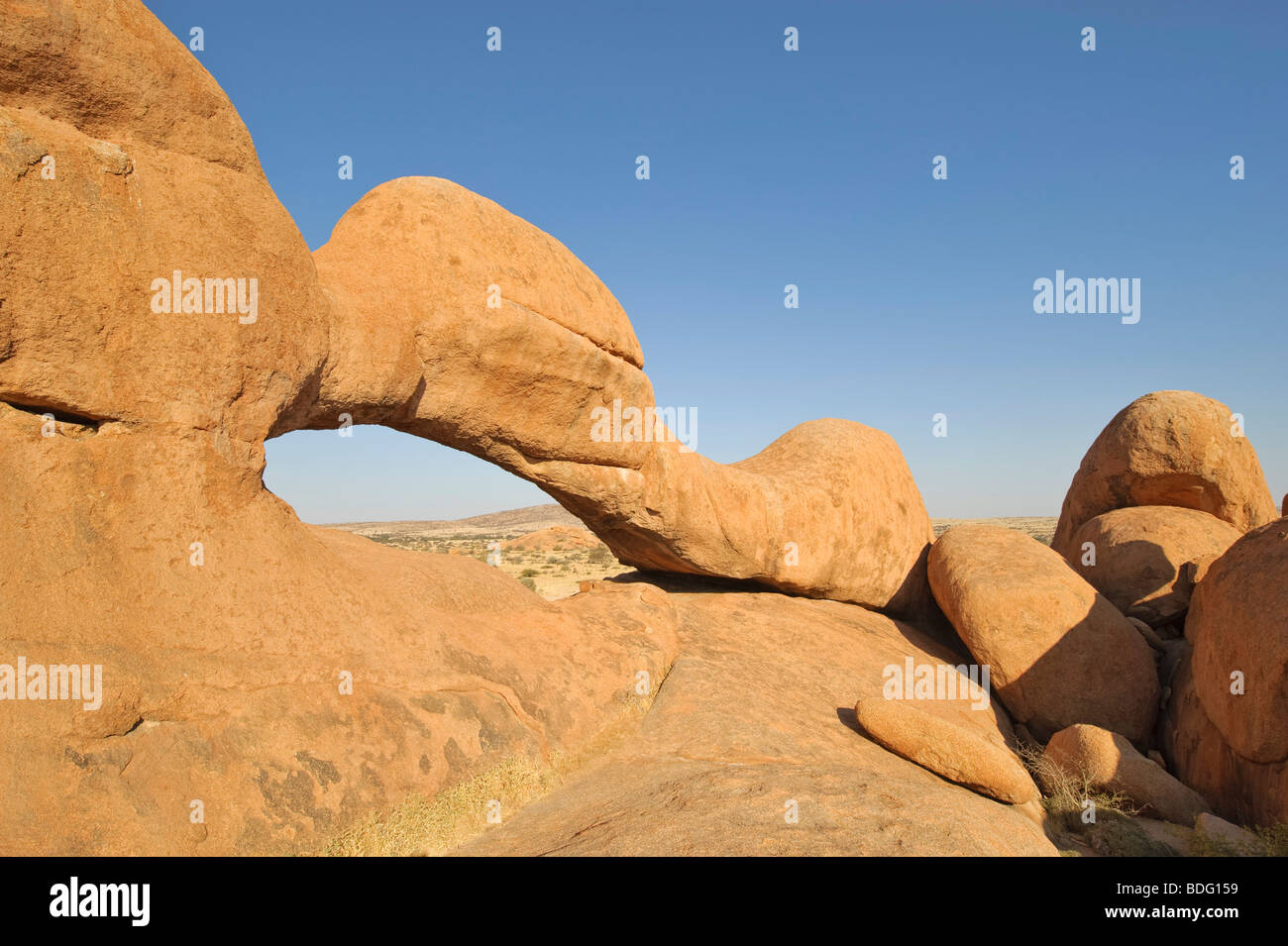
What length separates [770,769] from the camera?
5.39m

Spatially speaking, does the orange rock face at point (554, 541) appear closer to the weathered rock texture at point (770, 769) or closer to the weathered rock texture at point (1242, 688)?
the weathered rock texture at point (770, 769)

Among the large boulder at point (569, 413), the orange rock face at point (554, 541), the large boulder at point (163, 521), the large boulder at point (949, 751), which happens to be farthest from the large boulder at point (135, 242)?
the orange rock face at point (554, 541)

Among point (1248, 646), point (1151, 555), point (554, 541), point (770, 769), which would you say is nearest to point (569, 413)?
point (770, 769)

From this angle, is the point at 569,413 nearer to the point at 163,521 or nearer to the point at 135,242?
the point at 163,521

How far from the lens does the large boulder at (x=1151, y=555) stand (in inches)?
371

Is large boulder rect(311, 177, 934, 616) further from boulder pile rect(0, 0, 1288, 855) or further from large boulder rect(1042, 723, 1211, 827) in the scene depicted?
large boulder rect(1042, 723, 1211, 827)

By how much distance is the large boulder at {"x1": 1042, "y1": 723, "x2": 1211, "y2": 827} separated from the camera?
6270 millimetres

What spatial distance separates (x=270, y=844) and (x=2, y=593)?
175cm

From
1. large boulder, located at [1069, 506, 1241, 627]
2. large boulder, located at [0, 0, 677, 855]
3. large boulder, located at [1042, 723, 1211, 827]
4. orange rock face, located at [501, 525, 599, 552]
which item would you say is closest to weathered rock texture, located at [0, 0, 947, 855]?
large boulder, located at [0, 0, 677, 855]

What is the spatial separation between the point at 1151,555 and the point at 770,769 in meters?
6.88

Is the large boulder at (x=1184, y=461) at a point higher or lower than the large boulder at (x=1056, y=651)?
higher

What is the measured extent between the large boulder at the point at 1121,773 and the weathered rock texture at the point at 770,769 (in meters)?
0.82

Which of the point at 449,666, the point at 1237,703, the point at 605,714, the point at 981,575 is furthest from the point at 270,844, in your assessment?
the point at 981,575

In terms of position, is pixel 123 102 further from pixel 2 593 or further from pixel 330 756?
pixel 330 756
